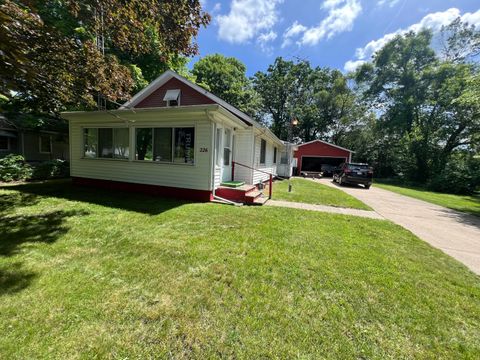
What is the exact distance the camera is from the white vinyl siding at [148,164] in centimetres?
707

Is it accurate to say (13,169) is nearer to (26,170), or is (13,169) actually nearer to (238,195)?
(26,170)

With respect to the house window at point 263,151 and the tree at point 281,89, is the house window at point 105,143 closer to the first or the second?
the house window at point 263,151

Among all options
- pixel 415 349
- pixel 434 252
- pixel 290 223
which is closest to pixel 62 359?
pixel 415 349

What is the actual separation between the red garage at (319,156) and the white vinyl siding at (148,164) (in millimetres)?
20913

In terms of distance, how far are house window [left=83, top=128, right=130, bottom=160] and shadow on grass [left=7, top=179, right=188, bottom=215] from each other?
148 cm

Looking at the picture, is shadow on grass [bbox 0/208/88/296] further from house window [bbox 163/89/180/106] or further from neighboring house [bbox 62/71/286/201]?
house window [bbox 163/89/180/106]

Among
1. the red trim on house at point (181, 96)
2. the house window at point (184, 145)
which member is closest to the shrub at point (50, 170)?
the red trim on house at point (181, 96)

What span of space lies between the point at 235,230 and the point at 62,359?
11.0 feet

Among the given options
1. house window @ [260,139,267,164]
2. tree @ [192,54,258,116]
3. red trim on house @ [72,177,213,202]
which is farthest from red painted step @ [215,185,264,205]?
tree @ [192,54,258,116]

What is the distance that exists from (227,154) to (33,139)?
650 inches

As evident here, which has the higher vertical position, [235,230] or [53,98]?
[53,98]

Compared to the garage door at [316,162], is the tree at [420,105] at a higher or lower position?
higher

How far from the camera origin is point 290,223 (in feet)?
18.3

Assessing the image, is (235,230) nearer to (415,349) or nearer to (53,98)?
(415,349)
